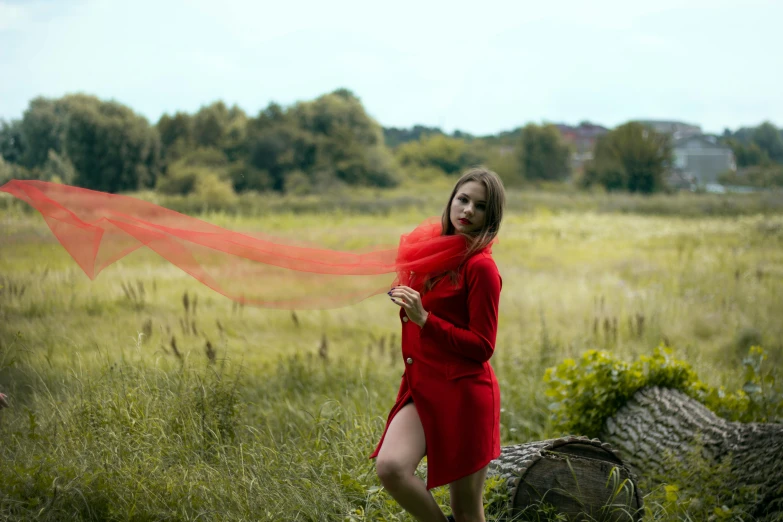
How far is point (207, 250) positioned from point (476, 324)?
1556 millimetres

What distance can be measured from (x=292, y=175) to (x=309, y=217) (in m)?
0.44

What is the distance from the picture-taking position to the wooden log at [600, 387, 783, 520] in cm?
321

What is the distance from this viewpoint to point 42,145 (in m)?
5.56

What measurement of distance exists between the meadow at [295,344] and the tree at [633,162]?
24cm

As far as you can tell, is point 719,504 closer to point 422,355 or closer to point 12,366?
point 422,355

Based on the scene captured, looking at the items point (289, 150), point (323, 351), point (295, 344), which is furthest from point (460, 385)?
point (289, 150)

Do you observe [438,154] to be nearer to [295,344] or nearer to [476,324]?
[295,344]

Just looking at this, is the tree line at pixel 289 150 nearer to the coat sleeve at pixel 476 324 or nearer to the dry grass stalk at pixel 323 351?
the dry grass stalk at pixel 323 351

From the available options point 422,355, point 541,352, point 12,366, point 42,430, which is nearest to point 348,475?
point 422,355

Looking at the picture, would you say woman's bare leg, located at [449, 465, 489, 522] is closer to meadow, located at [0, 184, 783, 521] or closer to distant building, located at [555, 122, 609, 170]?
meadow, located at [0, 184, 783, 521]

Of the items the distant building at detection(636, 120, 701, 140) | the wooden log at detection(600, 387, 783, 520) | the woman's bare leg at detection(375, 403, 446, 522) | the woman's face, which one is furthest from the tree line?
the woman's bare leg at detection(375, 403, 446, 522)

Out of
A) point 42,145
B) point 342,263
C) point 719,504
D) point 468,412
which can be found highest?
point 42,145

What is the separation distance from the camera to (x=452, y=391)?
7.43ft

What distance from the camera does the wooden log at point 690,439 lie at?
3.21 metres
